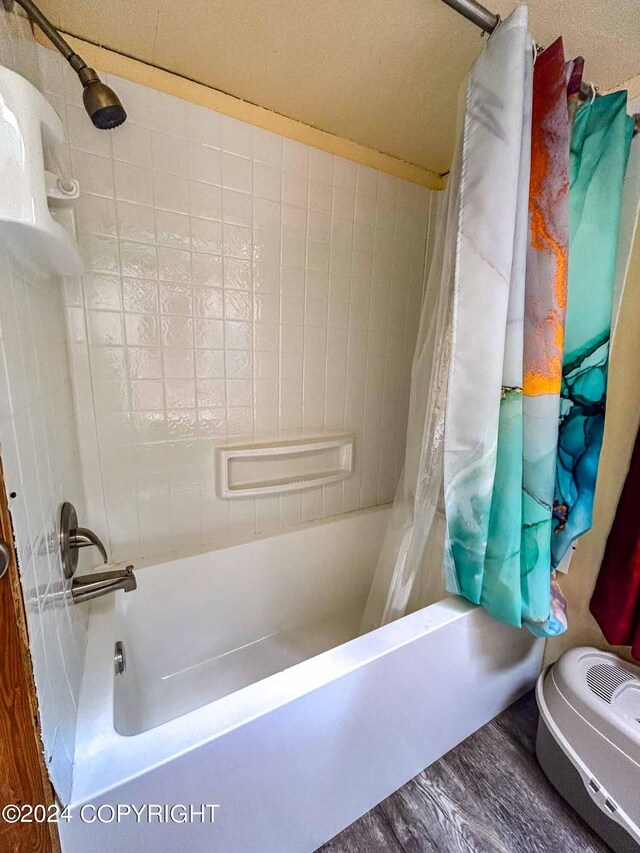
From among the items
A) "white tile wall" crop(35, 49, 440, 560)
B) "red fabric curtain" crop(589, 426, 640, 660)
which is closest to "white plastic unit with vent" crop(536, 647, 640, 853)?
"red fabric curtain" crop(589, 426, 640, 660)

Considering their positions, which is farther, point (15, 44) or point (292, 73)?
point (292, 73)

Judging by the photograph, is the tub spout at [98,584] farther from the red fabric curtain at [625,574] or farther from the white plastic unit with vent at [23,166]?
the red fabric curtain at [625,574]

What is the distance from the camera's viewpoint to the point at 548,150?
782 mm

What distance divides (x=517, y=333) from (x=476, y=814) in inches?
47.8

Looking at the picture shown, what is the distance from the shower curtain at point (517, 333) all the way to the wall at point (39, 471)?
81 cm

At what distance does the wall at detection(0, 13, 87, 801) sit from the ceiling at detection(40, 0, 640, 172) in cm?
27

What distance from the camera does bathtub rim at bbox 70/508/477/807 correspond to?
59 centimetres

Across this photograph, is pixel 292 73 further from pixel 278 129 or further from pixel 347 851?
Answer: pixel 347 851

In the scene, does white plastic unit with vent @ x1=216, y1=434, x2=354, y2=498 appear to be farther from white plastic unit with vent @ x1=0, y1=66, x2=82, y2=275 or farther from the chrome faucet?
white plastic unit with vent @ x1=0, y1=66, x2=82, y2=275

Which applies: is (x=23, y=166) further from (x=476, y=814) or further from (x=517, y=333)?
(x=476, y=814)

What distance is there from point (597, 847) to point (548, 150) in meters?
1.63

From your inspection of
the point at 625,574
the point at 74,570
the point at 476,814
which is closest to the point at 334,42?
the point at 74,570

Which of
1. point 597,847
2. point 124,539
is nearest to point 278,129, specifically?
point 124,539

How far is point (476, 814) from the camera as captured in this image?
0.91 meters
